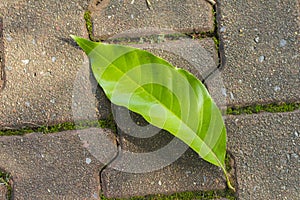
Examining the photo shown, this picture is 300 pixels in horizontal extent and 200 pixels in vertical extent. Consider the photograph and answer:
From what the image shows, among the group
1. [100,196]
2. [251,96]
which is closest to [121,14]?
[251,96]

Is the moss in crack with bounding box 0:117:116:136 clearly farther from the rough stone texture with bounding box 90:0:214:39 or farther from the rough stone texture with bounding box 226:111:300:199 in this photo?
the rough stone texture with bounding box 226:111:300:199

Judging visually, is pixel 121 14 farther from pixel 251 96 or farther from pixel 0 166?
pixel 0 166

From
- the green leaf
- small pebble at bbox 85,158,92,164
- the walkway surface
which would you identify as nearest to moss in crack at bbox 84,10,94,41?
the walkway surface

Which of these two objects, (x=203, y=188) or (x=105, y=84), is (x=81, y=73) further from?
(x=203, y=188)

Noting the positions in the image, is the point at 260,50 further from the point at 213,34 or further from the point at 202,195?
the point at 202,195

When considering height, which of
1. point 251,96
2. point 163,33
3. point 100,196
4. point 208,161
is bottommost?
point 100,196

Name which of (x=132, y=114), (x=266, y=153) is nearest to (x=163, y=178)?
(x=132, y=114)

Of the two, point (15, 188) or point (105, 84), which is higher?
point (105, 84)

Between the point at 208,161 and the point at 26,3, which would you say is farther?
the point at 26,3
